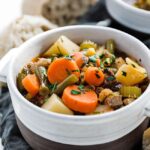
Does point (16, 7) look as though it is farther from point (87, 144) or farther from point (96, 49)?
point (87, 144)

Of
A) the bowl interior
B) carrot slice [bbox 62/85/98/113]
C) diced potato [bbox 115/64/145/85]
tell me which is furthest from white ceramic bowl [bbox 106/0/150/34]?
carrot slice [bbox 62/85/98/113]

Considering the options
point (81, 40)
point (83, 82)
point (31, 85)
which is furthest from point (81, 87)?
point (81, 40)

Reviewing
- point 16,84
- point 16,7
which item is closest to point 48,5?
point 16,7

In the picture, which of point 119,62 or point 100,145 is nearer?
point 100,145

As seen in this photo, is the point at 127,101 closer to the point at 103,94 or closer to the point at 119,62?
the point at 103,94

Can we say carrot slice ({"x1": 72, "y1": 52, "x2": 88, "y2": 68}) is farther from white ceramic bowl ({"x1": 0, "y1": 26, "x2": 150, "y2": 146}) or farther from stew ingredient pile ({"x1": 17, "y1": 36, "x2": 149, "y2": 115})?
white ceramic bowl ({"x1": 0, "y1": 26, "x2": 150, "y2": 146})

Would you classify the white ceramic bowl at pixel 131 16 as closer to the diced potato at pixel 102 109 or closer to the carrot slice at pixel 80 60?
the carrot slice at pixel 80 60

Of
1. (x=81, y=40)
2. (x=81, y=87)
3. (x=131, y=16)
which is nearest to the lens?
(x=81, y=87)

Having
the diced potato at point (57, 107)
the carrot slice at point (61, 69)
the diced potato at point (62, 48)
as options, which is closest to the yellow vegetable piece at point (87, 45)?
the diced potato at point (62, 48)
